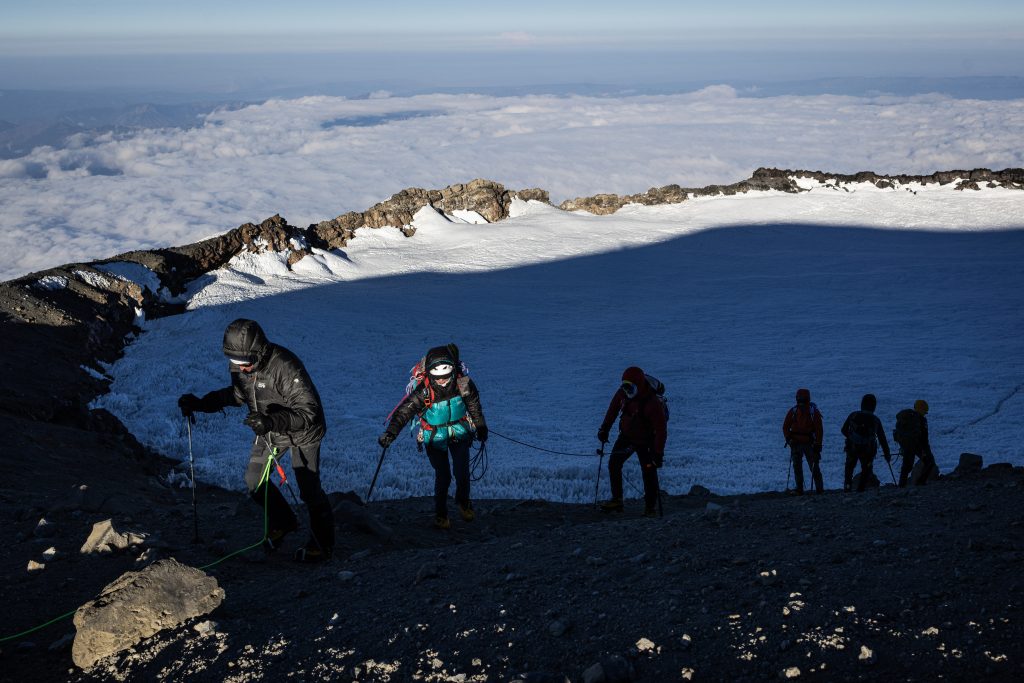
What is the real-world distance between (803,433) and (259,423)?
5.77 m

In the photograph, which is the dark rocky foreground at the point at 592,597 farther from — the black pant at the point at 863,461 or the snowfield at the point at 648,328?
the snowfield at the point at 648,328

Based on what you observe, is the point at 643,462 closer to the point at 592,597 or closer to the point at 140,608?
the point at 592,597

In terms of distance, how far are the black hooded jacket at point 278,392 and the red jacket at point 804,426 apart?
5.26 meters

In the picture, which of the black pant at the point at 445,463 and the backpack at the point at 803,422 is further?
the backpack at the point at 803,422

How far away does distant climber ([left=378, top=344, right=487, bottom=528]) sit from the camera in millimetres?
6488

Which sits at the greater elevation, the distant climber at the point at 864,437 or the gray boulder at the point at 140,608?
the gray boulder at the point at 140,608

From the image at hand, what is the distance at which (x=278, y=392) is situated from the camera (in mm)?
5293

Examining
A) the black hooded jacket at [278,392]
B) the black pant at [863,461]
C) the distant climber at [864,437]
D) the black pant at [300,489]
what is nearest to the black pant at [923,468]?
the distant climber at [864,437]

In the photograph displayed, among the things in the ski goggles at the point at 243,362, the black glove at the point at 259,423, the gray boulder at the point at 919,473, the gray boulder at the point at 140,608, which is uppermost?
the ski goggles at the point at 243,362

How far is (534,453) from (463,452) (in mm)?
4930

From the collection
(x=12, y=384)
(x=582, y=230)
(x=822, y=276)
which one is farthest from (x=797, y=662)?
(x=582, y=230)

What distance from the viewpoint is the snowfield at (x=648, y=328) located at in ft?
38.8

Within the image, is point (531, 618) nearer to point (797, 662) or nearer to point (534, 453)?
point (797, 662)

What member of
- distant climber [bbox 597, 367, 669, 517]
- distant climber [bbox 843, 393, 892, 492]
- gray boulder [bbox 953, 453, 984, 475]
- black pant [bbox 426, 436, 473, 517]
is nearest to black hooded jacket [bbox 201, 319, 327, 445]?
black pant [bbox 426, 436, 473, 517]
